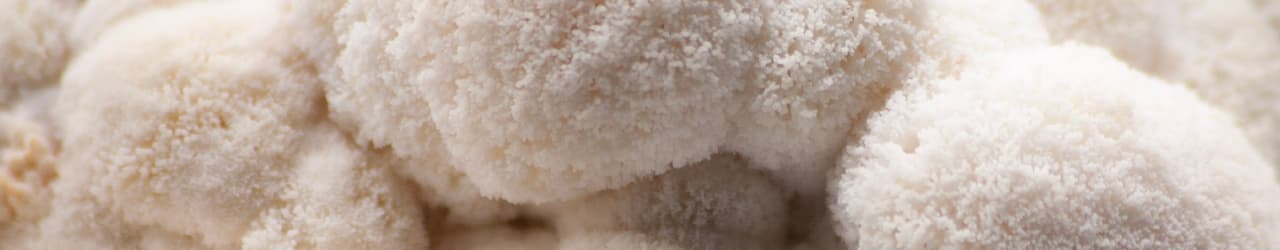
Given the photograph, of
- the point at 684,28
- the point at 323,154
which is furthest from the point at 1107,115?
the point at 323,154

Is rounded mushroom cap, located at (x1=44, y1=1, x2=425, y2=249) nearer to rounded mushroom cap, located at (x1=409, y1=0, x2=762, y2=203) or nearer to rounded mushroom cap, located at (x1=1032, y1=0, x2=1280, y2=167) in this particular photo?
rounded mushroom cap, located at (x1=409, y1=0, x2=762, y2=203)

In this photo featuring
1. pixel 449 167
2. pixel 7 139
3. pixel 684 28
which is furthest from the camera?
pixel 7 139

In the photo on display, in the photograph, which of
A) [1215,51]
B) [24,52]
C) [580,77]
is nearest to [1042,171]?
[580,77]

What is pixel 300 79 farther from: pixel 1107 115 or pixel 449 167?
pixel 1107 115

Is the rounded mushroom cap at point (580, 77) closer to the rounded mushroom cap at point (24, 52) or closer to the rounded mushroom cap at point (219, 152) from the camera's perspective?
the rounded mushroom cap at point (219, 152)

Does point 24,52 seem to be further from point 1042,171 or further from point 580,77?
point 1042,171

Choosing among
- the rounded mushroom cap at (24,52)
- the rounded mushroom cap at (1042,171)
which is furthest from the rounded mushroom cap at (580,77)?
the rounded mushroom cap at (24,52)

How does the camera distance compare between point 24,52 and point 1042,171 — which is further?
point 24,52

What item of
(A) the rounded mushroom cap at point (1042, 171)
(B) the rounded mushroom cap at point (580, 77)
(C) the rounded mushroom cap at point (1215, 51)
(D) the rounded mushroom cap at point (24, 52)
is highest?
(D) the rounded mushroom cap at point (24, 52)
